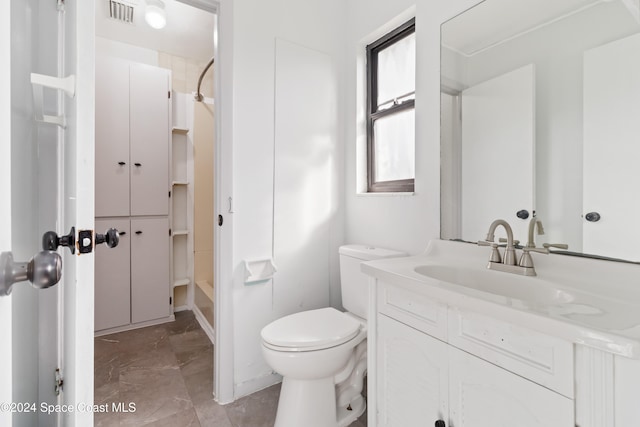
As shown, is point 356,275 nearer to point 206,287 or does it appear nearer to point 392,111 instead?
point 392,111

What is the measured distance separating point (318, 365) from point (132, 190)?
2.14m

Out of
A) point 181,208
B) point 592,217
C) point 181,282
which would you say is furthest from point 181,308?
point 592,217

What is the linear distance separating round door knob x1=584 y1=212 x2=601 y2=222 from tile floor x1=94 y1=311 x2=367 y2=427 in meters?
1.31

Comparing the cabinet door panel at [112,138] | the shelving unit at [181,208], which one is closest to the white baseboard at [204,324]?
the shelving unit at [181,208]

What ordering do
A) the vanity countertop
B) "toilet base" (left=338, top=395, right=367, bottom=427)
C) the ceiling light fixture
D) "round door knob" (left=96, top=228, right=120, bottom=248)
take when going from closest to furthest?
1. the vanity countertop
2. "round door knob" (left=96, top=228, right=120, bottom=248)
3. "toilet base" (left=338, top=395, right=367, bottom=427)
4. the ceiling light fixture

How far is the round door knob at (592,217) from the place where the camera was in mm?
947

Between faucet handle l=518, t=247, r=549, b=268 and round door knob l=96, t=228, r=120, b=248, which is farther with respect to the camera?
faucet handle l=518, t=247, r=549, b=268

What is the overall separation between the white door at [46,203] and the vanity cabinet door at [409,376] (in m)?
0.88

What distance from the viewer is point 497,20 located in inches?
47.8

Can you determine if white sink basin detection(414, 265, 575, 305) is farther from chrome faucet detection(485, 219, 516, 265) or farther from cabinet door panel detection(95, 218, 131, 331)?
cabinet door panel detection(95, 218, 131, 331)

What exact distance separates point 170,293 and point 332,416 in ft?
6.28

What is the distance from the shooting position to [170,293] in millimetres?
2623

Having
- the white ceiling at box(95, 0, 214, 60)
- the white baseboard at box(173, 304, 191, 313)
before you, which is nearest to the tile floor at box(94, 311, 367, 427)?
the white baseboard at box(173, 304, 191, 313)

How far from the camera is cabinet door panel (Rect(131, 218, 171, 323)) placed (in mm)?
2463
